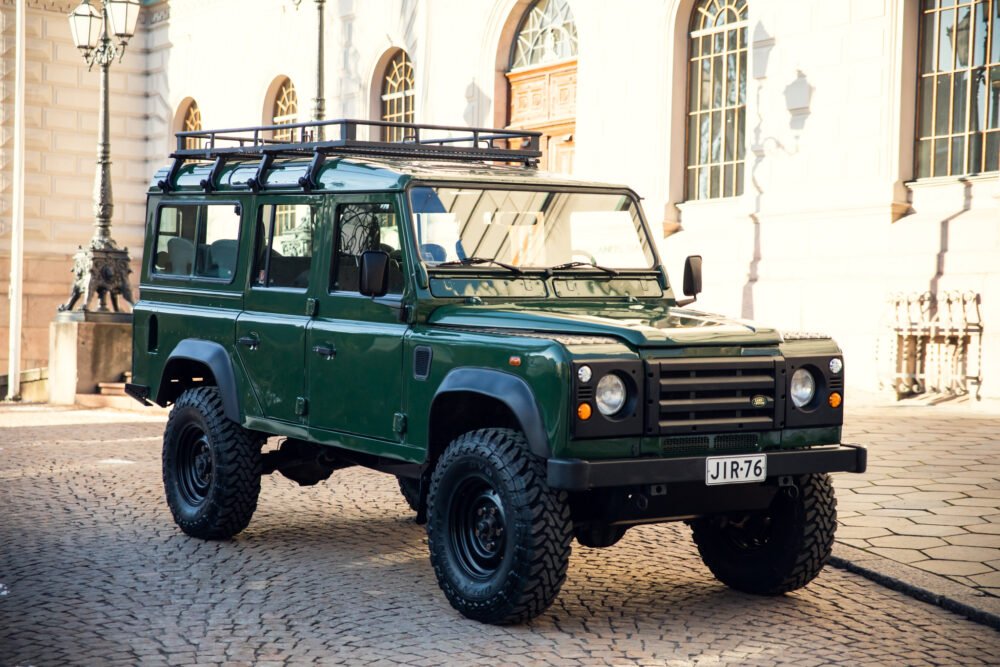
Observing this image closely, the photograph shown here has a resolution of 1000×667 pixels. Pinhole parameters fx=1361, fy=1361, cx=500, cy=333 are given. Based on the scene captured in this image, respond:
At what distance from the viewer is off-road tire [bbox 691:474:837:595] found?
20.3 feet

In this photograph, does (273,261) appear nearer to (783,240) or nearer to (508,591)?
(508,591)

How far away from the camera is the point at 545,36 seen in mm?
19375

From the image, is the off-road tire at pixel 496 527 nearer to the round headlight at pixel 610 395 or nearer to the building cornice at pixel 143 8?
the round headlight at pixel 610 395

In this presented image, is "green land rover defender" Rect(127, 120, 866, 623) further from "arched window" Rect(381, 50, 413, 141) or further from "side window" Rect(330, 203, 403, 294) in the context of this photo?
"arched window" Rect(381, 50, 413, 141)

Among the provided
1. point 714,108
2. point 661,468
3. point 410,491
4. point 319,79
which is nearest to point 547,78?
point 714,108

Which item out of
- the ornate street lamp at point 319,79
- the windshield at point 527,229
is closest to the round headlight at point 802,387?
the windshield at point 527,229

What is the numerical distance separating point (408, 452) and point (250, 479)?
162 centimetres

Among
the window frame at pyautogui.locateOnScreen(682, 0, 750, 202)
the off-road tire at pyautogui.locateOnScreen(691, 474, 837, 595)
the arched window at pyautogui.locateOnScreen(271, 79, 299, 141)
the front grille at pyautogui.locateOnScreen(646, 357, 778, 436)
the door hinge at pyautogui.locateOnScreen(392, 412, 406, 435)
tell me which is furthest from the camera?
the arched window at pyautogui.locateOnScreen(271, 79, 299, 141)

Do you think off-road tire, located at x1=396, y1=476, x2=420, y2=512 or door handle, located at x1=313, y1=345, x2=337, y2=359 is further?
off-road tire, located at x1=396, y1=476, x2=420, y2=512

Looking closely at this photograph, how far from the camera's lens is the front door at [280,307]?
283 inches

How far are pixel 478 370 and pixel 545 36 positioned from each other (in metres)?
14.2

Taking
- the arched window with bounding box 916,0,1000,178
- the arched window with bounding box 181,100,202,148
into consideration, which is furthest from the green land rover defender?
the arched window with bounding box 181,100,202,148

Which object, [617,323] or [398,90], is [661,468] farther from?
[398,90]

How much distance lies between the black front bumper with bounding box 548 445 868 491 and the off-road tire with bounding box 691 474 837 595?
0.23 meters
